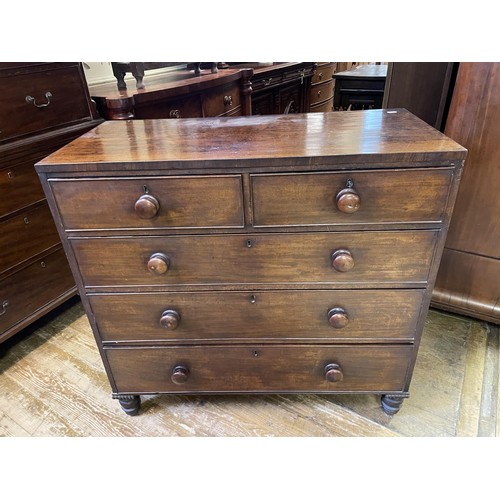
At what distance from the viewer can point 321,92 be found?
13.1 ft

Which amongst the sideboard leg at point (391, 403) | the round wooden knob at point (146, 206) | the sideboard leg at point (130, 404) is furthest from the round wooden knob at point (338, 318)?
the sideboard leg at point (130, 404)

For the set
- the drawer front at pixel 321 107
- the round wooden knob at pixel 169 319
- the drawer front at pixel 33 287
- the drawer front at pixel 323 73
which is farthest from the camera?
the drawer front at pixel 321 107

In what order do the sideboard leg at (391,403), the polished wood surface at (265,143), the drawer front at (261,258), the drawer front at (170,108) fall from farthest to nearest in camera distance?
the drawer front at (170,108) → the sideboard leg at (391,403) → the drawer front at (261,258) → the polished wood surface at (265,143)

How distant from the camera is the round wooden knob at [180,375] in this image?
111 centimetres

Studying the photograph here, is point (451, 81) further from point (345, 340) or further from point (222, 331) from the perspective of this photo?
point (222, 331)

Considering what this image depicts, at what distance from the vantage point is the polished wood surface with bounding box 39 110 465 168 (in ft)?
2.65

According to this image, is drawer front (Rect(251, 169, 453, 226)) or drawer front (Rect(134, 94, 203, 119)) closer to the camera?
drawer front (Rect(251, 169, 453, 226))

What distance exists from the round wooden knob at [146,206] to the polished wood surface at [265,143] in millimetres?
76

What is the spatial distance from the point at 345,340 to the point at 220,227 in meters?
0.50

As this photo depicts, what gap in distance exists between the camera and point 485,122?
1.22 m

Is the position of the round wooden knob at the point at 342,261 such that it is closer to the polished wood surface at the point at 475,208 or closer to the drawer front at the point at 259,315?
the drawer front at the point at 259,315

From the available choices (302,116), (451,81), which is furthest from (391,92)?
(302,116)

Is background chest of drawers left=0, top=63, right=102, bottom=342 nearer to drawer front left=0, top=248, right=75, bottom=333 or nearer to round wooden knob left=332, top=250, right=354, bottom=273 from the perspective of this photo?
drawer front left=0, top=248, right=75, bottom=333

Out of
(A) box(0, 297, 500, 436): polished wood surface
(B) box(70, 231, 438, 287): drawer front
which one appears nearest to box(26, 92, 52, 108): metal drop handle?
(B) box(70, 231, 438, 287): drawer front
